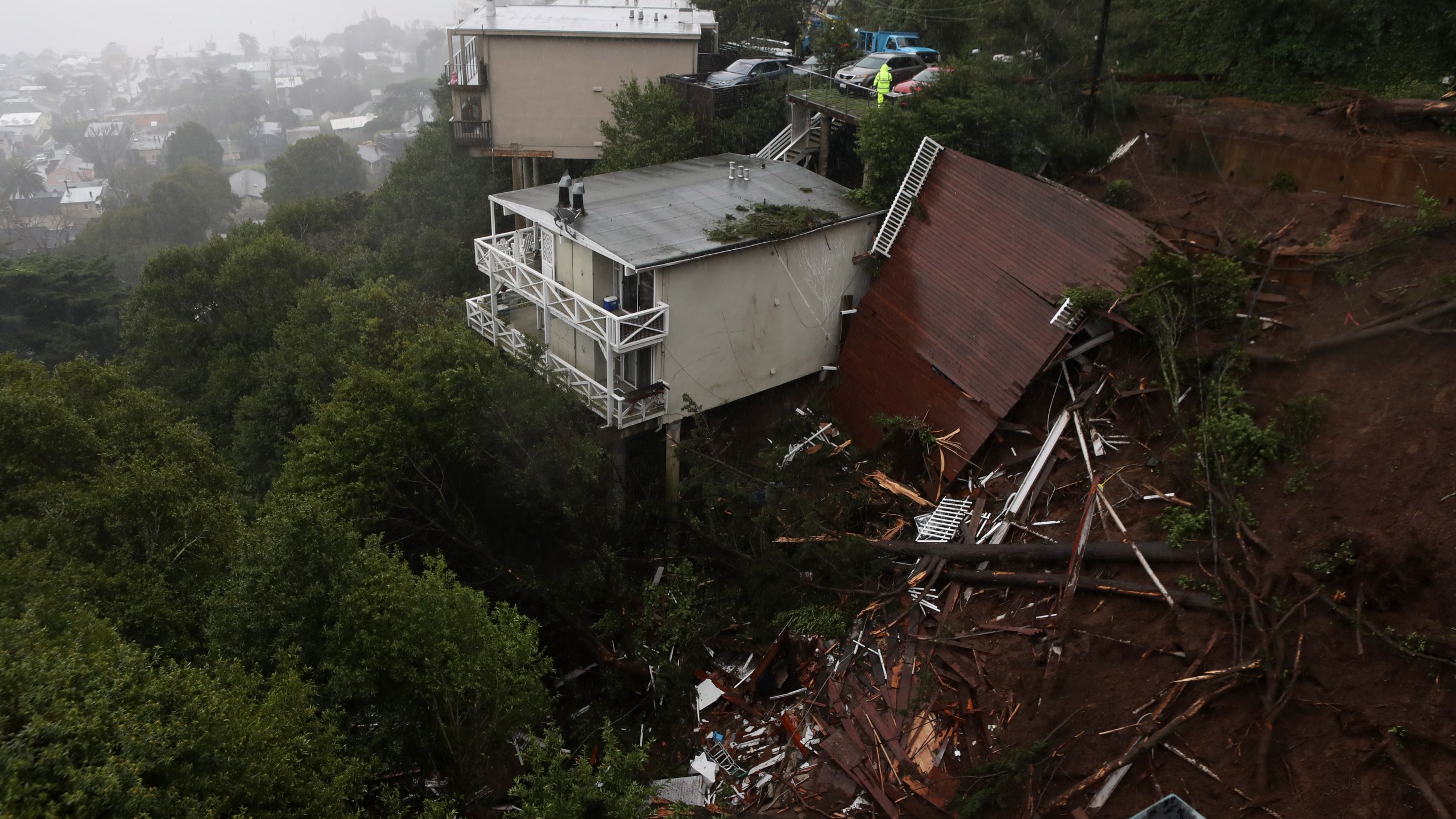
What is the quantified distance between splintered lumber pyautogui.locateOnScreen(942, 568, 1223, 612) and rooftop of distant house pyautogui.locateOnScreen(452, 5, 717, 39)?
22074 mm

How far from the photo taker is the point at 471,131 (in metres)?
31.0

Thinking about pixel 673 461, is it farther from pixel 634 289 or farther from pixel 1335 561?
pixel 1335 561

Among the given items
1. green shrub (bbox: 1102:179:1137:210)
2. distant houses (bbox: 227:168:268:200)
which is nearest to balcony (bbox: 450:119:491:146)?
green shrub (bbox: 1102:179:1137:210)

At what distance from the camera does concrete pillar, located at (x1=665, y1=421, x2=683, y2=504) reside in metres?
19.2

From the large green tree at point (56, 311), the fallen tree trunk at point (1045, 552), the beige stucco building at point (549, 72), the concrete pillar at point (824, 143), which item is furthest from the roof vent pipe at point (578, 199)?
the large green tree at point (56, 311)

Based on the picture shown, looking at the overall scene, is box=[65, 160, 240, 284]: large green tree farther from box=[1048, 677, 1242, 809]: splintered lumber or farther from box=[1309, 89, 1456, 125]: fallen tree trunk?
box=[1048, 677, 1242, 809]: splintered lumber

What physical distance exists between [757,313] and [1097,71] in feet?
29.9

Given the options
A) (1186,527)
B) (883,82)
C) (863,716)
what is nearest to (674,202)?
(883,82)

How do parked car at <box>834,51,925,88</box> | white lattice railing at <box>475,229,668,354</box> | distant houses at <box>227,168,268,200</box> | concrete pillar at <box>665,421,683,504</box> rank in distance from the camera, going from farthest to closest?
distant houses at <box>227,168,268,200</box>
parked car at <box>834,51,925,88</box>
concrete pillar at <box>665,421,683,504</box>
white lattice railing at <box>475,229,668,354</box>

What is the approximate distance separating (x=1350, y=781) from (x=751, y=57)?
95.7ft

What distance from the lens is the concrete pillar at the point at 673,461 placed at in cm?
1916

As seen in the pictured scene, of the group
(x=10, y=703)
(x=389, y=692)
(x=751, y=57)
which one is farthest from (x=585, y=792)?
(x=751, y=57)

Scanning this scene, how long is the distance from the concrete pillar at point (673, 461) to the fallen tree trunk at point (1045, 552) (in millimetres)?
5116

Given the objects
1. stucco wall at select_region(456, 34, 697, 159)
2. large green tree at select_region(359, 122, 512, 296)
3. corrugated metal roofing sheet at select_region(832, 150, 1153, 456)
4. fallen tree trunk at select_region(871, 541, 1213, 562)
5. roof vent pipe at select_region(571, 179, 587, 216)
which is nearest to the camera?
fallen tree trunk at select_region(871, 541, 1213, 562)
